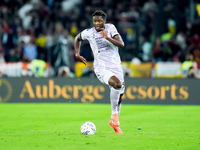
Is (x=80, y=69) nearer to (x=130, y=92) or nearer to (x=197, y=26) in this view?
(x=130, y=92)

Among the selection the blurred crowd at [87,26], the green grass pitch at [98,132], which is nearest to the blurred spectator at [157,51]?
the blurred crowd at [87,26]

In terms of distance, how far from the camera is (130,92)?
16953 mm

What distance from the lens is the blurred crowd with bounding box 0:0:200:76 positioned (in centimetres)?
1796

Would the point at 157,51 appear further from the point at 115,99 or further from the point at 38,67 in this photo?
the point at 115,99

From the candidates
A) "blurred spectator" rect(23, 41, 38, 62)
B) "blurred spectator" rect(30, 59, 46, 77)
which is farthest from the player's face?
"blurred spectator" rect(23, 41, 38, 62)

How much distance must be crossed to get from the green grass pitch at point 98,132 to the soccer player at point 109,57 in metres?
0.57

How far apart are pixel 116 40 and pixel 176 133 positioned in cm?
204

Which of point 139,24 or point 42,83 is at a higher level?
point 139,24

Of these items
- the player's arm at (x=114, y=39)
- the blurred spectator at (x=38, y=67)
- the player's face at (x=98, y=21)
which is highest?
the player's face at (x=98, y=21)

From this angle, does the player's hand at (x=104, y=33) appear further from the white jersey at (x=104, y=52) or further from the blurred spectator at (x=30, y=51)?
the blurred spectator at (x=30, y=51)

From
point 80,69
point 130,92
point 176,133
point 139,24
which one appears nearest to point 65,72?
point 80,69

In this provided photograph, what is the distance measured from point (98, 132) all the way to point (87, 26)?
38.9 feet

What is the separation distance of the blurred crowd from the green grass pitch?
5161 mm

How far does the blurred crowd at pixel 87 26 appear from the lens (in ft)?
58.9
